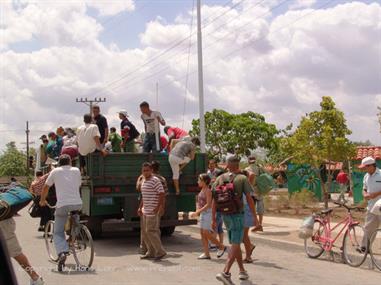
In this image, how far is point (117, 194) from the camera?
35.8 ft

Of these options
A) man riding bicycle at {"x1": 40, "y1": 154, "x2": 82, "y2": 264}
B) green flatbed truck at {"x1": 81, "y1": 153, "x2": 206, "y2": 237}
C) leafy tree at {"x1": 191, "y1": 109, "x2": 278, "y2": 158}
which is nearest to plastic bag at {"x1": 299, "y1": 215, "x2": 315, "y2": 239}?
green flatbed truck at {"x1": 81, "y1": 153, "x2": 206, "y2": 237}

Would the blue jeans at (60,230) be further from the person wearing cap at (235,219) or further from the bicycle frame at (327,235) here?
the bicycle frame at (327,235)

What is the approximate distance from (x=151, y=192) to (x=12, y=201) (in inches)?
132

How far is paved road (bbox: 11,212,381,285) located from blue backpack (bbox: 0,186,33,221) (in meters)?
1.60

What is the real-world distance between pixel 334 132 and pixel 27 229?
10315 mm

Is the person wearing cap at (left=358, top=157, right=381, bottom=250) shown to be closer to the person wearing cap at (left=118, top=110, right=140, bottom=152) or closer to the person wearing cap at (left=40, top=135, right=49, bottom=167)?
the person wearing cap at (left=118, top=110, right=140, bottom=152)

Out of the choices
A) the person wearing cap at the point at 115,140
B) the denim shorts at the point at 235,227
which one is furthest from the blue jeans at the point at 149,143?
the denim shorts at the point at 235,227

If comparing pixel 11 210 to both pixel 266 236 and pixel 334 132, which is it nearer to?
pixel 266 236

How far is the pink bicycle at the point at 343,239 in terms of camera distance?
8812 millimetres

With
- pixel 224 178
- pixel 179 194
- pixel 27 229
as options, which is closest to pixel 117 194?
pixel 179 194

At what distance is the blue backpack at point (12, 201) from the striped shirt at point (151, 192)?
3.08 m

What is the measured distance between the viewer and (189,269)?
873 centimetres

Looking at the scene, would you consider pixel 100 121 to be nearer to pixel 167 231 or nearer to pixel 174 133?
pixel 174 133

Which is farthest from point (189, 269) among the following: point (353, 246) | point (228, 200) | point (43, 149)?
point (43, 149)
